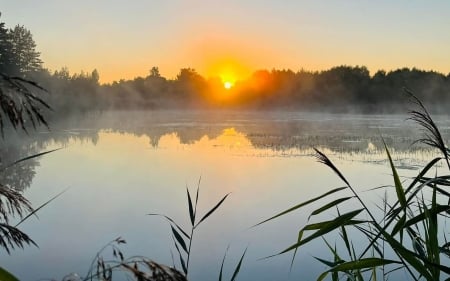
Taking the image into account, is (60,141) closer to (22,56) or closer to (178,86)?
(22,56)

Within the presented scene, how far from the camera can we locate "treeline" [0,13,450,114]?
30.9 meters

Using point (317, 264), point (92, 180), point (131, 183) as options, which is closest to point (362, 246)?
point (317, 264)

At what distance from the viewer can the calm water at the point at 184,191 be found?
3.96 meters

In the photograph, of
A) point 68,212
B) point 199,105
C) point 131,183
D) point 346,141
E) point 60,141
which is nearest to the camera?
point 68,212

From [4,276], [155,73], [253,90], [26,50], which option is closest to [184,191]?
[4,276]

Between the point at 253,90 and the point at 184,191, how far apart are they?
112 feet

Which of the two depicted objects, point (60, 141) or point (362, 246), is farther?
point (60, 141)

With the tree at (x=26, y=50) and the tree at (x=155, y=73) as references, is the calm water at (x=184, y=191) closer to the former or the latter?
the tree at (x=26, y=50)

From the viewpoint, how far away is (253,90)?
1574 inches

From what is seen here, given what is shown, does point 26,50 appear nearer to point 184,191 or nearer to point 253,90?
point 253,90

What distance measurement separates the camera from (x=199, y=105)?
39.3 metres

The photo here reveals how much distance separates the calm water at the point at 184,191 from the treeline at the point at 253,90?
17.8 meters

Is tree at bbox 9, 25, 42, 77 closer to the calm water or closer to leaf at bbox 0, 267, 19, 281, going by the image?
the calm water

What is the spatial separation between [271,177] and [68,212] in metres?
3.07
